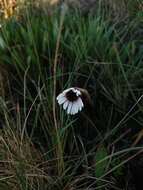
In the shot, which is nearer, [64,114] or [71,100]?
[71,100]

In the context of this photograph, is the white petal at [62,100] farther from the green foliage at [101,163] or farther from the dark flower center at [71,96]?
the green foliage at [101,163]

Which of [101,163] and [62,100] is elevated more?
[62,100]

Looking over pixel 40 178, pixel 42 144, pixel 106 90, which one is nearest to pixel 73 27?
pixel 106 90

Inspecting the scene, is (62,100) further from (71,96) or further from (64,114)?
(64,114)

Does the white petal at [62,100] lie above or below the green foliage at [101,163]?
above

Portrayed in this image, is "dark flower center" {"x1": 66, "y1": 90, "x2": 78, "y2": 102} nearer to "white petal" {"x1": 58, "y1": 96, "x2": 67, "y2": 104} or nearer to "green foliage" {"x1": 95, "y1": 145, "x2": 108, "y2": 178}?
"white petal" {"x1": 58, "y1": 96, "x2": 67, "y2": 104}

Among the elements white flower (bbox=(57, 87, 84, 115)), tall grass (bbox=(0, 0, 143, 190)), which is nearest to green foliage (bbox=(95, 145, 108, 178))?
tall grass (bbox=(0, 0, 143, 190))

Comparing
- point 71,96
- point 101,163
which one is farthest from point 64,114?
point 101,163

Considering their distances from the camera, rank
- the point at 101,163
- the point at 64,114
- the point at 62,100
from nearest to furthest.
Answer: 1. the point at 101,163
2. the point at 62,100
3. the point at 64,114

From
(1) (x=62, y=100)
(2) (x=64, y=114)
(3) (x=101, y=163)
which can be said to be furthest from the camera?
(2) (x=64, y=114)

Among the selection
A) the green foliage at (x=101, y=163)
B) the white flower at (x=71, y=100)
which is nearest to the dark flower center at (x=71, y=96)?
the white flower at (x=71, y=100)
